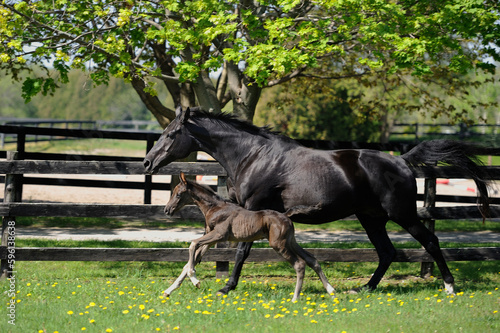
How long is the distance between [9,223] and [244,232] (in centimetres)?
321

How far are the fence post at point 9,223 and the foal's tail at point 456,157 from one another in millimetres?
5010

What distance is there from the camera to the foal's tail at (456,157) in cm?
674

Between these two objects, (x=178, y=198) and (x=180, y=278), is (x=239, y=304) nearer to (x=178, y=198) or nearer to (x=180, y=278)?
(x=180, y=278)

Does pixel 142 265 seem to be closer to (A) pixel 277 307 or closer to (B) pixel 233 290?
(B) pixel 233 290

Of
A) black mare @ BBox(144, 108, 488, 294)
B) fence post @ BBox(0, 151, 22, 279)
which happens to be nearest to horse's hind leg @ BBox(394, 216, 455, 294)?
black mare @ BBox(144, 108, 488, 294)

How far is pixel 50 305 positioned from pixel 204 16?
5436 millimetres

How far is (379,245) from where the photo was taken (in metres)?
6.88

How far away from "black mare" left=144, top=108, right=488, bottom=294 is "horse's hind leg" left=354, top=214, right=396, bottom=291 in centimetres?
8

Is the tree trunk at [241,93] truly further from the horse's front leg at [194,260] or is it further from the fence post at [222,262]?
the horse's front leg at [194,260]

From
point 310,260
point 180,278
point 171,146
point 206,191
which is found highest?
point 171,146

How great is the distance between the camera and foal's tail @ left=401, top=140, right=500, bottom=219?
6.74 metres

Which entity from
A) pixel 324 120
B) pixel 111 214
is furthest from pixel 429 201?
pixel 324 120

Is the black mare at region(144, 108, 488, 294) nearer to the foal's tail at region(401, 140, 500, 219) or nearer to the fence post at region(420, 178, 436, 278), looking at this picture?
the foal's tail at region(401, 140, 500, 219)

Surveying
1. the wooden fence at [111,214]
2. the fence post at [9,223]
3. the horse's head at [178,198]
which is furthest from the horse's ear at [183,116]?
the fence post at [9,223]
